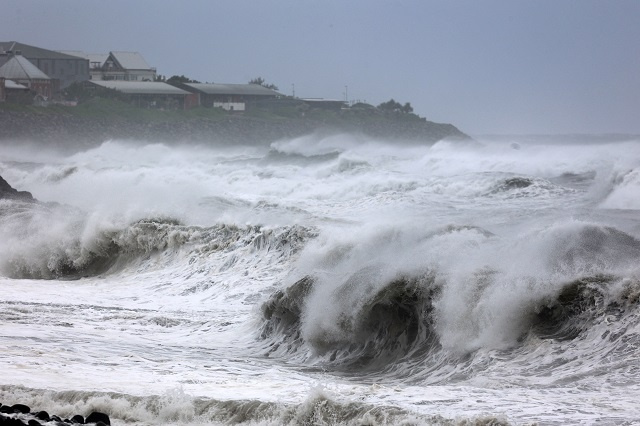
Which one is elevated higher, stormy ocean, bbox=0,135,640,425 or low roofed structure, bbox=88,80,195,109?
low roofed structure, bbox=88,80,195,109

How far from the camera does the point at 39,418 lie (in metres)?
8.92

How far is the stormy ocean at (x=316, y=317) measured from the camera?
366 inches

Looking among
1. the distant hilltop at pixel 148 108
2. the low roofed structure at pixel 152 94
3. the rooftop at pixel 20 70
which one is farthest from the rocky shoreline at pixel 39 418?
the low roofed structure at pixel 152 94

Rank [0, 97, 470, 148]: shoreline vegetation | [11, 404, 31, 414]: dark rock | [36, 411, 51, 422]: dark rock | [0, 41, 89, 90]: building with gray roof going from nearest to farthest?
[36, 411, 51, 422]: dark rock < [11, 404, 31, 414]: dark rock < [0, 97, 470, 148]: shoreline vegetation < [0, 41, 89, 90]: building with gray roof

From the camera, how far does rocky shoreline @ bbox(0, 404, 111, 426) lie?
8.62 metres

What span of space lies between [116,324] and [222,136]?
7002 cm

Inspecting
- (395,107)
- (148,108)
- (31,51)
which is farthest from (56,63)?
(395,107)

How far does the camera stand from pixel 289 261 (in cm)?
1827

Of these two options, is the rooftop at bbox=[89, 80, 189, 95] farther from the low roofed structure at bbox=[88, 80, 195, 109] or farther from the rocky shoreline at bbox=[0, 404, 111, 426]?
the rocky shoreline at bbox=[0, 404, 111, 426]

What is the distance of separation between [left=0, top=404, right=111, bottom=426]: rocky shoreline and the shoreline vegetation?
63107mm

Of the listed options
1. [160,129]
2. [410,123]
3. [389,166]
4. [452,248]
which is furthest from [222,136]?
[452,248]

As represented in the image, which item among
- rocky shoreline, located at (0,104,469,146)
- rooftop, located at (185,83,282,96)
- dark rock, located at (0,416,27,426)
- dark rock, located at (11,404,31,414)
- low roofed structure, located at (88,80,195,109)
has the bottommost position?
dark rock, located at (11,404,31,414)

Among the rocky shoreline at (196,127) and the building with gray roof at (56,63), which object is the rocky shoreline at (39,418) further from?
the building with gray roof at (56,63)

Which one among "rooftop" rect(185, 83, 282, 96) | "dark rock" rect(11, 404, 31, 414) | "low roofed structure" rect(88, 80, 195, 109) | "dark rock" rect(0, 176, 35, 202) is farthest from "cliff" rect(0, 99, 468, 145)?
"dark rock" rect(11, 404, 31, 414)
